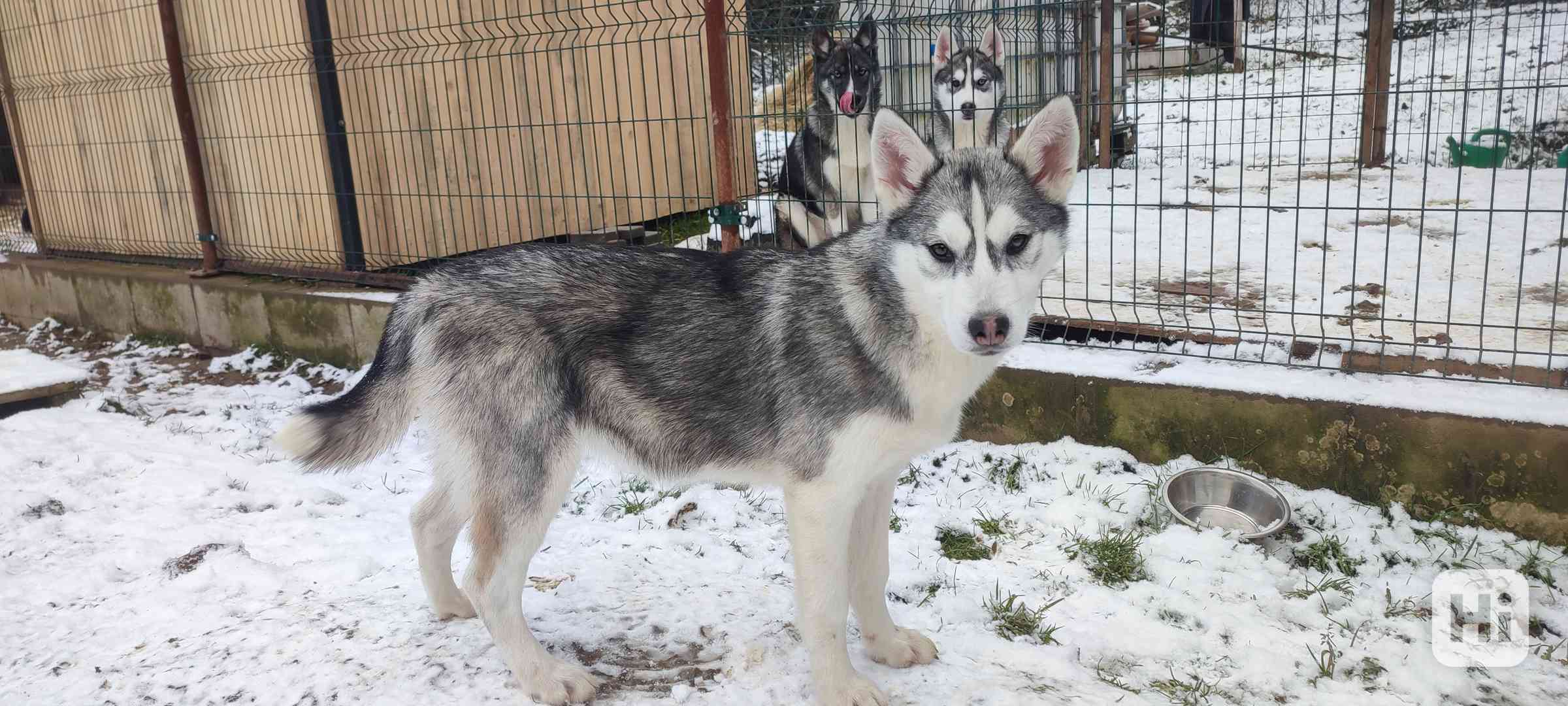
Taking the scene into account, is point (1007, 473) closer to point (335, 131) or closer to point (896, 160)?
point (896, 160)

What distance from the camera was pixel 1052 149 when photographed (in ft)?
8.39

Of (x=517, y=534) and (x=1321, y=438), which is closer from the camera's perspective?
(x=517, y=534)

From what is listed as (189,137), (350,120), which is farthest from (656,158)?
(189,137)

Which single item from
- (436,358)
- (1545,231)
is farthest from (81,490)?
(1545,231)

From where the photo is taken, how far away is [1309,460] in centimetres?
364

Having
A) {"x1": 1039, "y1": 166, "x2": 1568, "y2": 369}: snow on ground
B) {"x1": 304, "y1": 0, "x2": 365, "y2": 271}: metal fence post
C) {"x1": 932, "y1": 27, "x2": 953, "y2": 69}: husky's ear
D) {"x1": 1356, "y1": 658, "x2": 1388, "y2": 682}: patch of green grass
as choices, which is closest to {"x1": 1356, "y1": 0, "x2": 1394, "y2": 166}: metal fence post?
{"x1": 1039, "y1": 166, "x2": 1568, "y2": 369}: snow on ground

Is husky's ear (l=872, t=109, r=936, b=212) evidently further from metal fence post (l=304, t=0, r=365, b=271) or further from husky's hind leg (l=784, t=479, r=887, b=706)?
metal fence post (l=304, t=0, r=365, b=271)

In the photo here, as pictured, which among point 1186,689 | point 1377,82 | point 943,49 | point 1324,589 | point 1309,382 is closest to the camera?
point 1186,689

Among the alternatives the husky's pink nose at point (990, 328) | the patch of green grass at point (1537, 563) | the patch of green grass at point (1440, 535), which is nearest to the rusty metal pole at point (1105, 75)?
the patch of green grass at point (1440, 535)

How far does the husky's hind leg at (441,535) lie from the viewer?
9.34ft

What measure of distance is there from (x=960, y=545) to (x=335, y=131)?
512 centimetres

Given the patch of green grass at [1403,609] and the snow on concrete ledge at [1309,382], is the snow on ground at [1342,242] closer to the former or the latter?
the snow on concrete ledge at [1309,382]

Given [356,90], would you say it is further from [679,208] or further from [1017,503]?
[1017,503]

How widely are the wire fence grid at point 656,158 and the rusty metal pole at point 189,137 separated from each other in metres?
0.03
